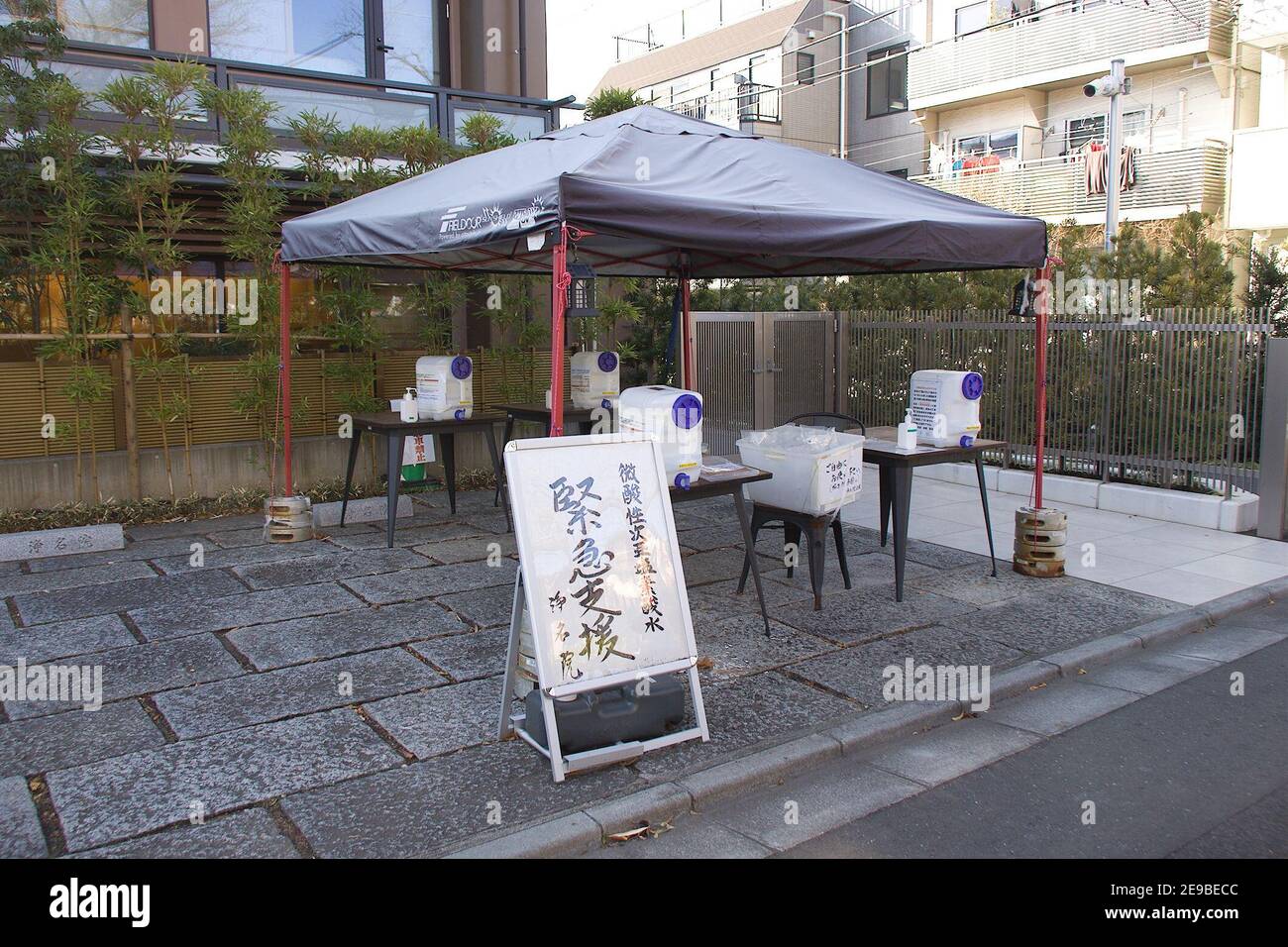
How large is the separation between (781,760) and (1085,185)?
1875 cm

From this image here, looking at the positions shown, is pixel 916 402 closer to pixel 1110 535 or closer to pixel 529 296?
pixel 1110 535

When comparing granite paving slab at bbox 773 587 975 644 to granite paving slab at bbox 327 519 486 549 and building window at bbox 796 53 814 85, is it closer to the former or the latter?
granite paving slab at bbox 327 519 486 549

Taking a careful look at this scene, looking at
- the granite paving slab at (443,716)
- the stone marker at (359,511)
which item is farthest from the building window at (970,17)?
the granite paving slab at (443,716)

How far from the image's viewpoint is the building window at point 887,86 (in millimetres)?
25578

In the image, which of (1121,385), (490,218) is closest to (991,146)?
(1121,385)

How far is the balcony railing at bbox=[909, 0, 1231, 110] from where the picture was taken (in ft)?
59.9

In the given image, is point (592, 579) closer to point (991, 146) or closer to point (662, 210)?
point (662, 210)

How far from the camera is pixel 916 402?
6.85 metres

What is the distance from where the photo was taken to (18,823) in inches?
136

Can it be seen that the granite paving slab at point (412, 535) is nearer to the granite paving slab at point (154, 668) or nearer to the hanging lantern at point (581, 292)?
the granite paving slab at point (154, 668)

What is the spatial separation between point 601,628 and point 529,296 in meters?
6.90
